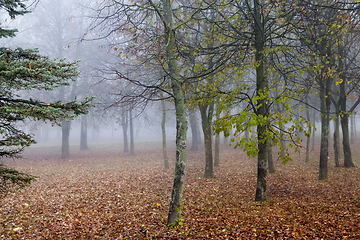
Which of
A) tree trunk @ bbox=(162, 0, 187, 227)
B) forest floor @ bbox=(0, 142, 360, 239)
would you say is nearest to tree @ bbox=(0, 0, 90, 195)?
tree trunk @ bbox=(162, 0, 187, 227)

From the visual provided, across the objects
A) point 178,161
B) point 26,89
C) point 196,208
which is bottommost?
point 196,208

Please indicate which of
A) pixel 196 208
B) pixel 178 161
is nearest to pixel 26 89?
pixel 178 161

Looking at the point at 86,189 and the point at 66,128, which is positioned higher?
the point at 66,128

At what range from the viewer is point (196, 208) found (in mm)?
7977

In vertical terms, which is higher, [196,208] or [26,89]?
[26,89]

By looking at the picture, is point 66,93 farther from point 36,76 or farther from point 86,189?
point 36,76

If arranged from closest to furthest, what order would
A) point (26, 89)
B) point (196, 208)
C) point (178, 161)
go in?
point (26, 89) → point (178, 161) → point (196, 208)

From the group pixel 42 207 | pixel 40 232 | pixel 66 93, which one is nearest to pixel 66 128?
pixel 66 93

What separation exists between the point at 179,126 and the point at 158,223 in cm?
299

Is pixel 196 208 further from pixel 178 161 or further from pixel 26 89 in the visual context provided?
pixel 26 89

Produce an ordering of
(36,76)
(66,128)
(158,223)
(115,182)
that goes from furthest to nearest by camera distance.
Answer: (66,128) → (115,182) → (158,223) → (36,76)

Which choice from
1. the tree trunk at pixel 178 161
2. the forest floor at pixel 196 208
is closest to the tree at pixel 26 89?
the tree trunk at pixel 178 161

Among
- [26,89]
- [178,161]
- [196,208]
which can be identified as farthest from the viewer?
[196,208]

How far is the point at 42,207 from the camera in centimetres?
816
